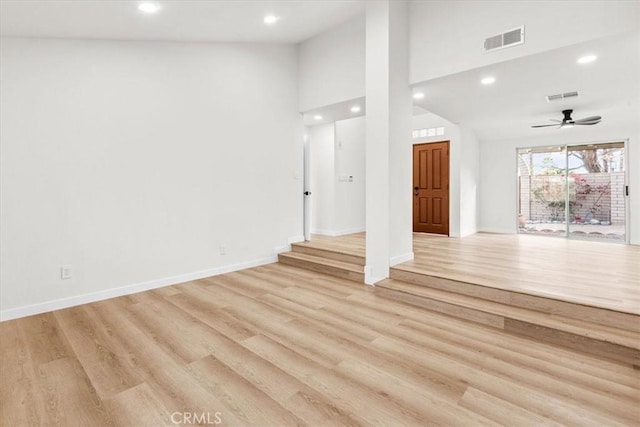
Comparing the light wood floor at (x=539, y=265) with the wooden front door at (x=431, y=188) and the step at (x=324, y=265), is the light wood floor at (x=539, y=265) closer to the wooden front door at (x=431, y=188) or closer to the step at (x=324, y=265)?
the step at (x=324, y=265)

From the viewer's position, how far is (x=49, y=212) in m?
3.30

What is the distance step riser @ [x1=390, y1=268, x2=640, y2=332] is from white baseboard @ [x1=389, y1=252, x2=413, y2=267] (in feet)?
0.71

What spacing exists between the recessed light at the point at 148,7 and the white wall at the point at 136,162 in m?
0.82

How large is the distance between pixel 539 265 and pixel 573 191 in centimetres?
399

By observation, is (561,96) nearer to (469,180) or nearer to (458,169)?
(458,169)

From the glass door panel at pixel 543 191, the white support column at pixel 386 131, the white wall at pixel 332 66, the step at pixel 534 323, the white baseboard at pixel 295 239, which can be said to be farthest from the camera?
the glass door panel at pixel 543 191

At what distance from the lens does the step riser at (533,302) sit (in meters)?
2.51

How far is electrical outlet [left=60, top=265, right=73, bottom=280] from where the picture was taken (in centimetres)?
340

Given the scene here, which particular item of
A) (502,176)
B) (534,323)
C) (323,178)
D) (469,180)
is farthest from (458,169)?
(534,323)

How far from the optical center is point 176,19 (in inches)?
136

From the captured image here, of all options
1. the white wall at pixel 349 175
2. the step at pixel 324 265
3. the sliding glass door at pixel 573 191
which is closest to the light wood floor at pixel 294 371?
the step at pixel 324 265

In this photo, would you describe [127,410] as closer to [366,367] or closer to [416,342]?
[366,367]

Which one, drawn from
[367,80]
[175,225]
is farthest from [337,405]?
[367,80]

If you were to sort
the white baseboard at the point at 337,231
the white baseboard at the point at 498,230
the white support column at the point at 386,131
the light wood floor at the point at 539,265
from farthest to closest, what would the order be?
the white baseboard at the point at 498,230 < the white baseboard at the point at 337,231 < the white support column at the point at 386,131 < the light wood floor at the point at 539,265
